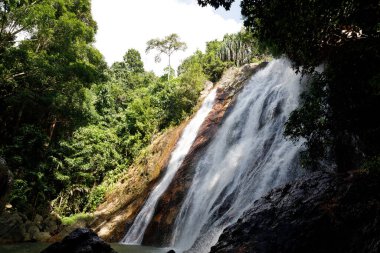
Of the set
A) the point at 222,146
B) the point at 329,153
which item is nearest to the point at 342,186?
the point at 329,153

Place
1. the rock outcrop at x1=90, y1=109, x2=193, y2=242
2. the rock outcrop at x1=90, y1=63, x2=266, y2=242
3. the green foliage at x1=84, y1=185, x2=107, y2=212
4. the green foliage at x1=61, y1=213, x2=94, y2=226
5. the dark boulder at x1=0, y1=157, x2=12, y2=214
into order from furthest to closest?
the green foliage at x1=84, y1=185, x2=107, y2=212, the green foliage at x1=61, y1=213, x2=94, y2=226, the rock outcrop at x1=90, y1=63, x2=266, y2=242, the rock outcrop at x1=90, y1=109, x2=193, y2=242, the dark boulder at x1=0, y1=157, x2=12, y2=214

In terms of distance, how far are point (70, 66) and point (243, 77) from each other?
597 inches

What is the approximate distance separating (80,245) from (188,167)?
11.8 m

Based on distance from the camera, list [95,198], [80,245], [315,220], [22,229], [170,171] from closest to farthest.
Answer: [315,220] < [80,245] < [22,229] < [170,171] < [95,198]

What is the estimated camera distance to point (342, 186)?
7047 mm

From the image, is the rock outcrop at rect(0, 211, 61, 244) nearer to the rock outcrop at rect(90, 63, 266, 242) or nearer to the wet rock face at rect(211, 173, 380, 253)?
the rock outcrop at rect(90, 63, 266, 242)

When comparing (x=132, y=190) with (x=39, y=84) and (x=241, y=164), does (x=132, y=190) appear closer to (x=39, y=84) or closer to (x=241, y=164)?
(x=39, y=84)

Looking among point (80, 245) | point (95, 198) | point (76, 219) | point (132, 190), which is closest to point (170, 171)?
point (132, 190)

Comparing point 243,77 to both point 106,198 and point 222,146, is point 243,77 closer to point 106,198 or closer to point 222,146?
point 222,146

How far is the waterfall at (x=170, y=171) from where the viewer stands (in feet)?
61.0

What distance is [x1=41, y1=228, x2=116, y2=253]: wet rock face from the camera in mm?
8977

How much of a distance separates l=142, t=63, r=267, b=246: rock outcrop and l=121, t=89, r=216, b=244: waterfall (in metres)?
0.55

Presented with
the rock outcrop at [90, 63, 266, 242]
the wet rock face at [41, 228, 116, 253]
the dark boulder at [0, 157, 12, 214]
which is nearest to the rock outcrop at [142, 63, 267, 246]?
the rock outcrop at [90, 63, 266, 242]

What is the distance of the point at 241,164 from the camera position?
55.5ft
